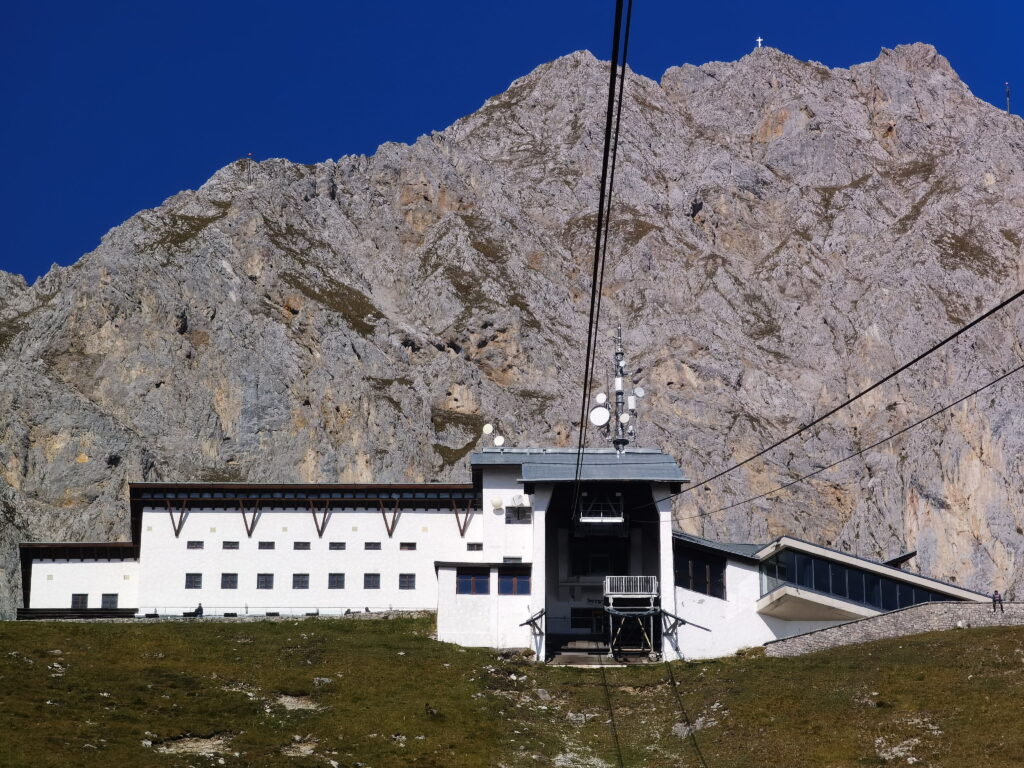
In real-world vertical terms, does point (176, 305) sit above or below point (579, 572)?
above

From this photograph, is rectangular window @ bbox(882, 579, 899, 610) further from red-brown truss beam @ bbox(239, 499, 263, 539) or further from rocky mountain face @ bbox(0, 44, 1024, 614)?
rocky mountain face @ bbox(0, 44, 1024, 614)

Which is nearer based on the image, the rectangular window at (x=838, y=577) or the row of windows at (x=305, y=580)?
the rectangular window at (x=838, y=577)

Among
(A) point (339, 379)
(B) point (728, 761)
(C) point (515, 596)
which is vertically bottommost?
(B) point (728, 761)

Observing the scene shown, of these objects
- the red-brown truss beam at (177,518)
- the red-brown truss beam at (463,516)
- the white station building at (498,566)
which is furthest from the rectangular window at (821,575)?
the red-brown truss beam at (177,518)

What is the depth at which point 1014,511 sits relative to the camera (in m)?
163

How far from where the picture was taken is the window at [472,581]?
59.1 meters

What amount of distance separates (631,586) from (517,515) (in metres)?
10.2

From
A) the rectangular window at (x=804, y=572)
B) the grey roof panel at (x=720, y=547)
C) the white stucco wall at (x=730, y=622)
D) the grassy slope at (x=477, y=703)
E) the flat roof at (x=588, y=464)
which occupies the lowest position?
the grassy slope at (x=477, y=703)

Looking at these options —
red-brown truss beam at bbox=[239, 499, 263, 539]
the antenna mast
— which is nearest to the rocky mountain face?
red-brown truss beam at bbox=[239, 499, 263, 539]

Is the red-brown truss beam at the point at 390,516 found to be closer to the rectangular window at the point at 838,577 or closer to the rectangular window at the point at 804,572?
the rectangular window at the point at 804,572

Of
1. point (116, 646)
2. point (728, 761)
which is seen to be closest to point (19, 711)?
point (116, 646)

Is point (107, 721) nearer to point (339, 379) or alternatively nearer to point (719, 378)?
point (339, 379)

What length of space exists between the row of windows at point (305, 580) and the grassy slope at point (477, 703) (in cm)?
1350

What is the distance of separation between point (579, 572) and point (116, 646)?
22.6 meters
